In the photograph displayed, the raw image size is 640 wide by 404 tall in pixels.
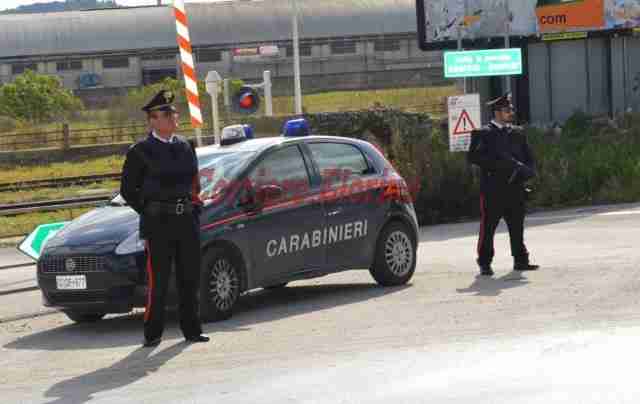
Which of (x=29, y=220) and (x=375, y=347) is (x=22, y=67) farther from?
(x=375, y=347)

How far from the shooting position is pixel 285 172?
11938mm

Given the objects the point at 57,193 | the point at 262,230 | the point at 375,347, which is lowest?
the point at 57,193

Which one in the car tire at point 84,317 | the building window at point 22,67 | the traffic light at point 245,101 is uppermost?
the building window at point 22,67

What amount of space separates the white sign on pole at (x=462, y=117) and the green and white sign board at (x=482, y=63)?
598cm

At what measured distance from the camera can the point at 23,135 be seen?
44.8m

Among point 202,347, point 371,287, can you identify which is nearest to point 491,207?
point 371,287

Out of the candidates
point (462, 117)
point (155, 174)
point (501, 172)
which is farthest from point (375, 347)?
point (462, 117)

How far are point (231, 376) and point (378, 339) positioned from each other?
1.55 m

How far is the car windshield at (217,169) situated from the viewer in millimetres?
11328

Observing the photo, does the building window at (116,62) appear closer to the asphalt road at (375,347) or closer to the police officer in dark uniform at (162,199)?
the asphalt road at (375,347)

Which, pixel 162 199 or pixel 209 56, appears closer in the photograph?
pixel 162 199

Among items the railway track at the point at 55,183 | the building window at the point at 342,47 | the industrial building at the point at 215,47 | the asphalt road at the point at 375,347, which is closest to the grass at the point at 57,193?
the railway track at the point at 55,183

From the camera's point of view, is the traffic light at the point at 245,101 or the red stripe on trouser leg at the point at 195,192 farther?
the traffic light at the point at 245,101

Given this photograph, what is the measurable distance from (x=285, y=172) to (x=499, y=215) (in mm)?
2696
